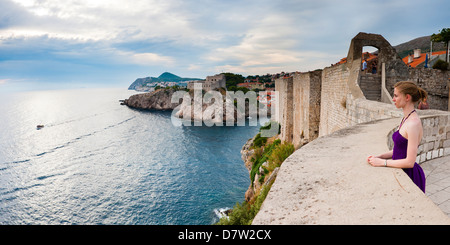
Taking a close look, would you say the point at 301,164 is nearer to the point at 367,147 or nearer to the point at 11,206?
the point at 367,147

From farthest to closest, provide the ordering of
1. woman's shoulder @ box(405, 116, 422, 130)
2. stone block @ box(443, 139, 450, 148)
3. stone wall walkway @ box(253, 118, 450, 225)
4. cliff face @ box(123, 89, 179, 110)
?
cliff face @ box(123, 89, 179, 110), stone block @ box(443, 139, 450, 148), woman's shoulder @ box(405, 116, 422, 130), stone wall walkway @ box(253, 118, 450, 225)

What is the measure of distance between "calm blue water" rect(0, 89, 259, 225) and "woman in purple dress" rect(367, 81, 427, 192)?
750 inches

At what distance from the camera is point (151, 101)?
3398 inches

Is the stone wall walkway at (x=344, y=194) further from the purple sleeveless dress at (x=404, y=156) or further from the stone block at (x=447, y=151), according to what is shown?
the stone block at (x=447, y=151)

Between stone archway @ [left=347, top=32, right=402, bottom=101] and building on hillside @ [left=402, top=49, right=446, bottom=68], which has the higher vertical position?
building on hillside @ [left=402, top=49, right=446, bottom=68]

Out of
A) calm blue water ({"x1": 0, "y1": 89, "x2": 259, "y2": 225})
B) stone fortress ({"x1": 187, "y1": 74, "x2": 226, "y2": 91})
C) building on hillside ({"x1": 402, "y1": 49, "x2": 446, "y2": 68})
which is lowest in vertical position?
calm blue water ({"x1": 0, "y1": 89, "x2": 259, "y2": 225})

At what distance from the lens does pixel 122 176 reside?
29750 mm

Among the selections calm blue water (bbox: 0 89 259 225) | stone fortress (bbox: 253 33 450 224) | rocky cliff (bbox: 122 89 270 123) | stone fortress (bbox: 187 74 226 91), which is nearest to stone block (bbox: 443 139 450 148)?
stone fortress (bbox: 253 33 450 224)

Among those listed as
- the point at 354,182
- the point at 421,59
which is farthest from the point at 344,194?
the point at 421,59

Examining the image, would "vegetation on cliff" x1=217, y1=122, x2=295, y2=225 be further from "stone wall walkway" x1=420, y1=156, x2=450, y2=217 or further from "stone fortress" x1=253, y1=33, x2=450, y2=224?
"stone wall walkway" x1=420, y1=156, x2=450, y2=217

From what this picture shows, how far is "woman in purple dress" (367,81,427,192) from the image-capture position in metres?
2.27

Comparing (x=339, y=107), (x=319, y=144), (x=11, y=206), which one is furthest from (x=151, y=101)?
(x=319, y=144)

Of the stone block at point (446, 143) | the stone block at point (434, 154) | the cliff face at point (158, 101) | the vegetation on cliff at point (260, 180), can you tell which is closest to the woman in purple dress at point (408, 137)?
the stone block at point (434, 154)

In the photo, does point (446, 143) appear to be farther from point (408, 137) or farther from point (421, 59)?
point (421, 59)
